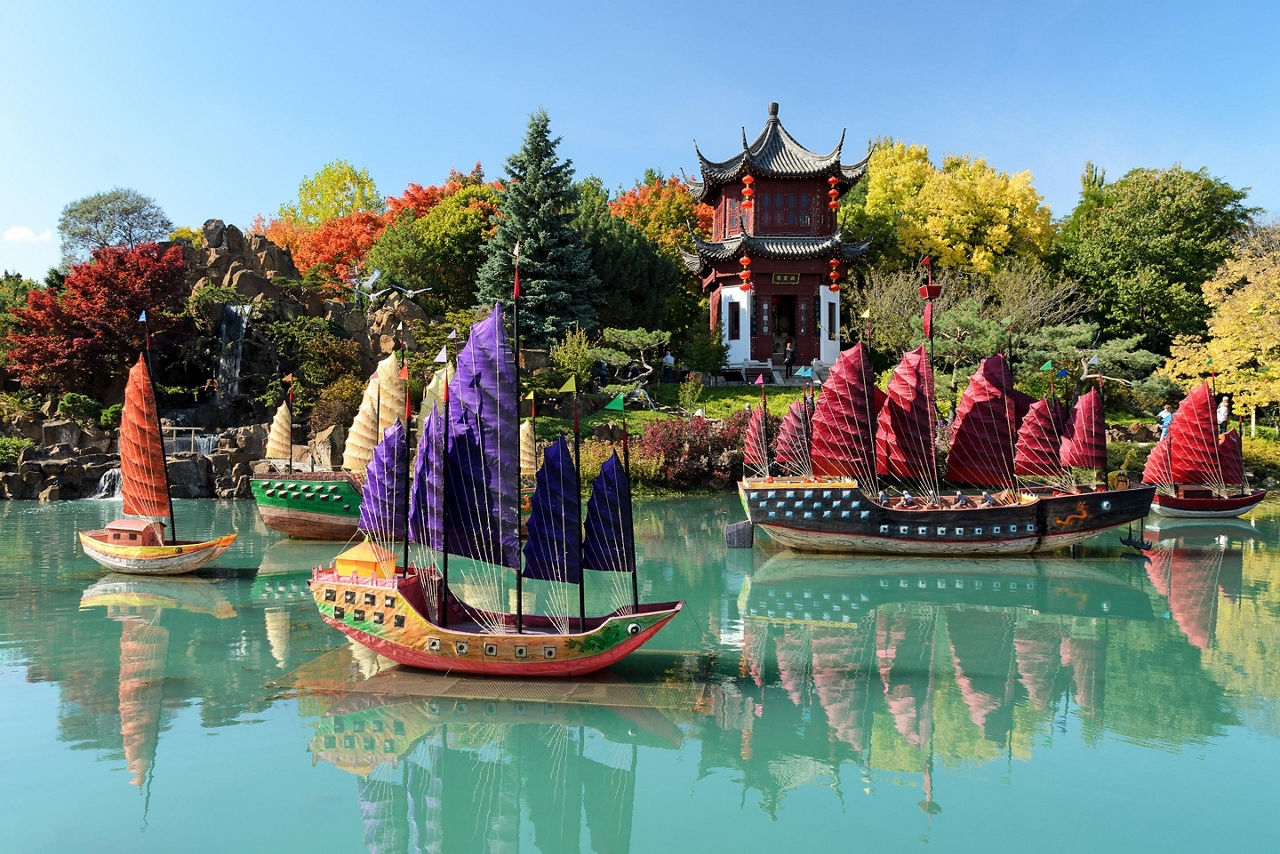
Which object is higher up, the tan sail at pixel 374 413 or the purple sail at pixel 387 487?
the tan sail at pixel 374 413

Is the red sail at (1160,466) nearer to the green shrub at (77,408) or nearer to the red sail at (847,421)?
the red sail at (847,421)

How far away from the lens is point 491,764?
9172mm

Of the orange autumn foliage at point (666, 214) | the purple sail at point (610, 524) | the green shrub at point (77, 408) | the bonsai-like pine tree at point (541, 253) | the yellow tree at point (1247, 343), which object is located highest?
the orange autumn foliage at point (666, 214)

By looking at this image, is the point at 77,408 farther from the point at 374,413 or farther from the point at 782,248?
the point at 782,248

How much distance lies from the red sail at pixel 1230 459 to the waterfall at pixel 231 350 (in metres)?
35.4

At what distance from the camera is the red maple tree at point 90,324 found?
1299 inches

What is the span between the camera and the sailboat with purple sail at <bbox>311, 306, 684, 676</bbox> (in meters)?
11.0

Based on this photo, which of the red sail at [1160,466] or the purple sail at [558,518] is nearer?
the purple sail at [558,518]

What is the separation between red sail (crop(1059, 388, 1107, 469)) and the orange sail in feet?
71.5

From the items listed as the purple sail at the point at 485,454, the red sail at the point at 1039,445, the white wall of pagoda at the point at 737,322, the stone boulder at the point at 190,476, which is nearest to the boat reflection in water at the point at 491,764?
the purple sail at the point at 485,454

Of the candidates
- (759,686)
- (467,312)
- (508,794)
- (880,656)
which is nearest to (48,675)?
(508,794)

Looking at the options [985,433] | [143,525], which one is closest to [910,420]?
[985,433]

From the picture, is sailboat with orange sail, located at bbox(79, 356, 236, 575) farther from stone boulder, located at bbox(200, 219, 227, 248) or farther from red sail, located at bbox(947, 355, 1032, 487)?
stone boulder, located at bbox(200, 219, 227, 248)

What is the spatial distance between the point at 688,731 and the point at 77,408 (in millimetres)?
31142
